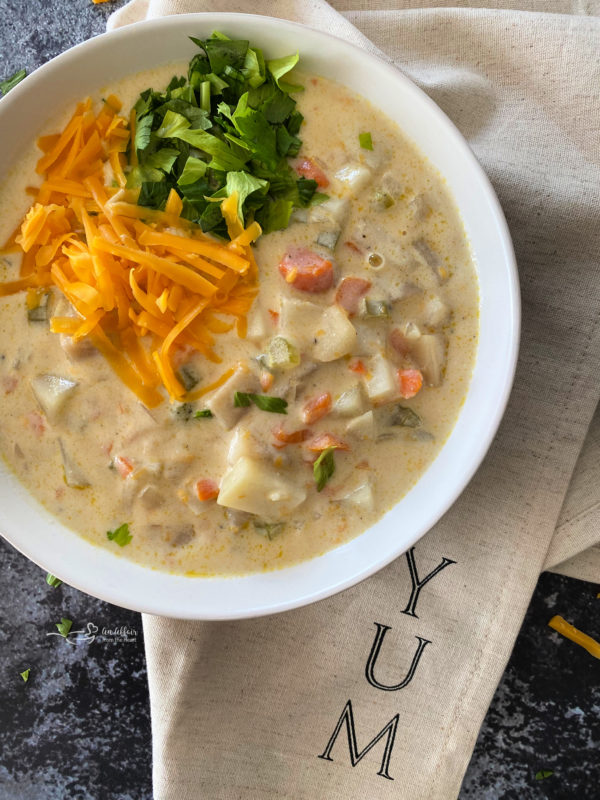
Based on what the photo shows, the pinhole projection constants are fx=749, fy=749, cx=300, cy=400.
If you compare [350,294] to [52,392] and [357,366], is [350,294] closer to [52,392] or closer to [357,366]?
[357,366]

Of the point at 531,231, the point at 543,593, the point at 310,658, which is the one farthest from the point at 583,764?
the point at 531,231

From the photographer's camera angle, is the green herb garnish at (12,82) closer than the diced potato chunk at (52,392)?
No

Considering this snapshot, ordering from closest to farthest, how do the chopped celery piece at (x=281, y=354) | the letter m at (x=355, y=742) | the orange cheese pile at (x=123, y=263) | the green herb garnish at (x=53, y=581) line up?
the orange cheese pile at (x=123, y=263), the chopped celery piece at (x=281, y=354), the letter m at (x=355, y=742), the green herb garnish at (x=53, y=581)

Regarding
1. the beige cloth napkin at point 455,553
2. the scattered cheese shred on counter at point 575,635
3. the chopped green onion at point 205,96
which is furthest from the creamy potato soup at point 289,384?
the scattered cheese shred on counter at point 575,635

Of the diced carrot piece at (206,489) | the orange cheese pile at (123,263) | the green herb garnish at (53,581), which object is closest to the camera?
the orange cheese pile at (123,263)

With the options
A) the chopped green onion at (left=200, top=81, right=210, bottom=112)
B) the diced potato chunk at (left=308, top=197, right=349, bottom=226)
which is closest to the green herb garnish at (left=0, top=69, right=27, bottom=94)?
the chopped green onion at (left=200, top=81, right=210, bottom=112)

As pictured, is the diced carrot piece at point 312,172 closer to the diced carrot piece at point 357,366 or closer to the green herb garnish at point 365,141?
the green herb garnish at point 365,141
